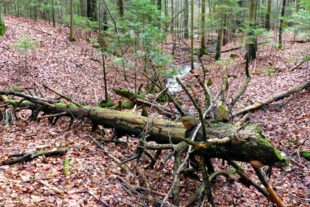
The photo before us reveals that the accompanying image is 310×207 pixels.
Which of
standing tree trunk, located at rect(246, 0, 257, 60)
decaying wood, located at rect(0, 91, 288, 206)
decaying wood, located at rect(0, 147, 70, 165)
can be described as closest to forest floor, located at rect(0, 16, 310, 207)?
decaying wood, located at rect(0, 147, 70, 165)

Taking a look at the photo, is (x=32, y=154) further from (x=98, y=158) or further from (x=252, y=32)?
(x=252, y=32)

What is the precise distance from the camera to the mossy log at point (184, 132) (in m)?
3.74

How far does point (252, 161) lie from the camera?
3861 millimetres

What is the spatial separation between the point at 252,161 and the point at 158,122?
2.07m

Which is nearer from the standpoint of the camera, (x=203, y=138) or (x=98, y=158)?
(x=203, y=138)

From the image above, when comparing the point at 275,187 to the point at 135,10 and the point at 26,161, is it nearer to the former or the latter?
the point at 26,161

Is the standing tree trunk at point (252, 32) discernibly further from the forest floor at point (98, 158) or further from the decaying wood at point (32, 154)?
the decaying wood at point (32, 154)

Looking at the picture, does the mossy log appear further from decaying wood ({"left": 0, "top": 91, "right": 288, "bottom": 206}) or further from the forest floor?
the forest floor

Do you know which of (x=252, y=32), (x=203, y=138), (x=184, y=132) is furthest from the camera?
(x=252, y=32)

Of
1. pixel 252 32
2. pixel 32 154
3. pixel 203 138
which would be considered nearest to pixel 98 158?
pixel 32 154

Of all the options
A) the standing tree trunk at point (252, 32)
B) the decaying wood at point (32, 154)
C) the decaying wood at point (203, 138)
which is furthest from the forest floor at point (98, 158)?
the standing tree trunk at point (252, 32)

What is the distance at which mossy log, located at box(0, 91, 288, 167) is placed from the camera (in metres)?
3.74

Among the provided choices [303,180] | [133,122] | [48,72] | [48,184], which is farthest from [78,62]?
[303,180]

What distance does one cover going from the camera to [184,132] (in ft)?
15.9
